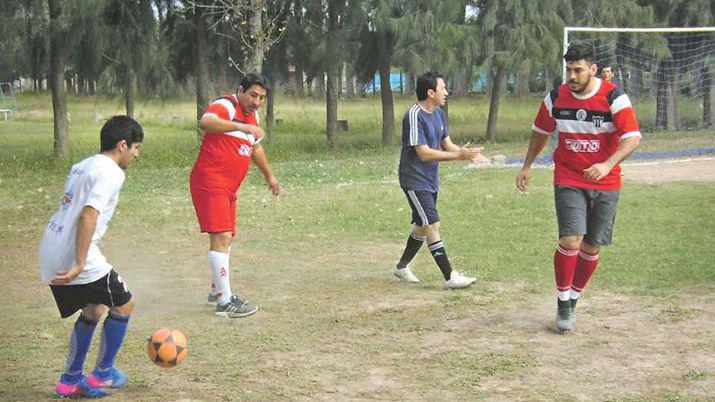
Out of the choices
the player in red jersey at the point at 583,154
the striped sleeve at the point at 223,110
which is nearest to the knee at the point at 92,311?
the striped sleeve at the point at 223,110

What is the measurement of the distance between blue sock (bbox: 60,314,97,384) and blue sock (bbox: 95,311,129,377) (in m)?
0.09

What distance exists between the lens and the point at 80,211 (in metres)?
5.39

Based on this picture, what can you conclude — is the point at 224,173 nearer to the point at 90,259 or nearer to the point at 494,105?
the point at 90,259

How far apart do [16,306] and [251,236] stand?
3.72 metres

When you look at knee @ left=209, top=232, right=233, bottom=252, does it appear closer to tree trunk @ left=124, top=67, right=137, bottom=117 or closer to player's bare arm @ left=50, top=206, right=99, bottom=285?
player's bare arm @ left=50, top=206, right=99, bottom=285

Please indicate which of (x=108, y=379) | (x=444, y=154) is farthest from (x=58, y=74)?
(x=108, y=379)

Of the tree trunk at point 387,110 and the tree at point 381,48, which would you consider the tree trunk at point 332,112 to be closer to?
the tree at point 381,48

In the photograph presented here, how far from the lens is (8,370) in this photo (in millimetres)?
6273

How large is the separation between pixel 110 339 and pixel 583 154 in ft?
11.5

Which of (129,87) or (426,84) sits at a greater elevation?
(426,84)

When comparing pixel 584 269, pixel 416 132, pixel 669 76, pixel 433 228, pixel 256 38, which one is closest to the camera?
pixel 584 269

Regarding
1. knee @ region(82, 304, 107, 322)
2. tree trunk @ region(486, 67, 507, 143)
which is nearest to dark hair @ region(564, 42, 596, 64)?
knee @ region(82, 304, 107, 322)

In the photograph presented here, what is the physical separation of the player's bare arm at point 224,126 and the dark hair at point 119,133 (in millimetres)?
1674

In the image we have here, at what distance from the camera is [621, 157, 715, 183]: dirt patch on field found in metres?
16.3
